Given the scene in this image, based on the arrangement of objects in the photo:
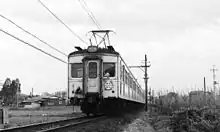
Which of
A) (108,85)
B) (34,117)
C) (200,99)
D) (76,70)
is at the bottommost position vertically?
(34,117)

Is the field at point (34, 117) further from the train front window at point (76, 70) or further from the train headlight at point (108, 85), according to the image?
the train headlight at point (108, 85)

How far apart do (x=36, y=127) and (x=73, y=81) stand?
4.81 metres

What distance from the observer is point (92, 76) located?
1555cm

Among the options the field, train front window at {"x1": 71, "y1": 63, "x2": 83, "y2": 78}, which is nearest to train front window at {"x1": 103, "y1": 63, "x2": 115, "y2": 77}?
train front window at {"x1": 71, "y1": 63, "x2": 83, "y2": 78}

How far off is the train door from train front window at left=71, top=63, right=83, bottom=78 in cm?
34

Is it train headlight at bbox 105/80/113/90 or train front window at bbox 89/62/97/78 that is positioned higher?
train front window at bbox 89/62/97/78

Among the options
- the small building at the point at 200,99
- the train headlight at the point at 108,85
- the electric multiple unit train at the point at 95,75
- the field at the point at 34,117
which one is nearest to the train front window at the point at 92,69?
the electric multiple unit train at the point at 95,75

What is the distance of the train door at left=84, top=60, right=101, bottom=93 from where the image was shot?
15469mm

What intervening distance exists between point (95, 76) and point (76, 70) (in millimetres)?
1050

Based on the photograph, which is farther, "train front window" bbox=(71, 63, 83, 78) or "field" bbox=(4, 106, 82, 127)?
"train front window" bbox=(71, 63, 83, 78)

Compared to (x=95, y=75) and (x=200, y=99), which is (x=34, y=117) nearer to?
(x=95, y=75)

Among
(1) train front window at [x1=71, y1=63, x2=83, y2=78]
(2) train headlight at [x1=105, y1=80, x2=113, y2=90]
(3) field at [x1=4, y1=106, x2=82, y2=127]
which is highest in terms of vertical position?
(1) train front window at [x1=71, y1=63, x2=83, y2=78]

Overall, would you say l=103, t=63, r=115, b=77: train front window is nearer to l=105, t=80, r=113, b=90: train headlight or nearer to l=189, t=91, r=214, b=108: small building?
l=105, t=80, r=113, b=90: train headlight

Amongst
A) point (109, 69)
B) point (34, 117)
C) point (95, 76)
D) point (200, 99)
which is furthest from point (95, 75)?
point (34, 117)
